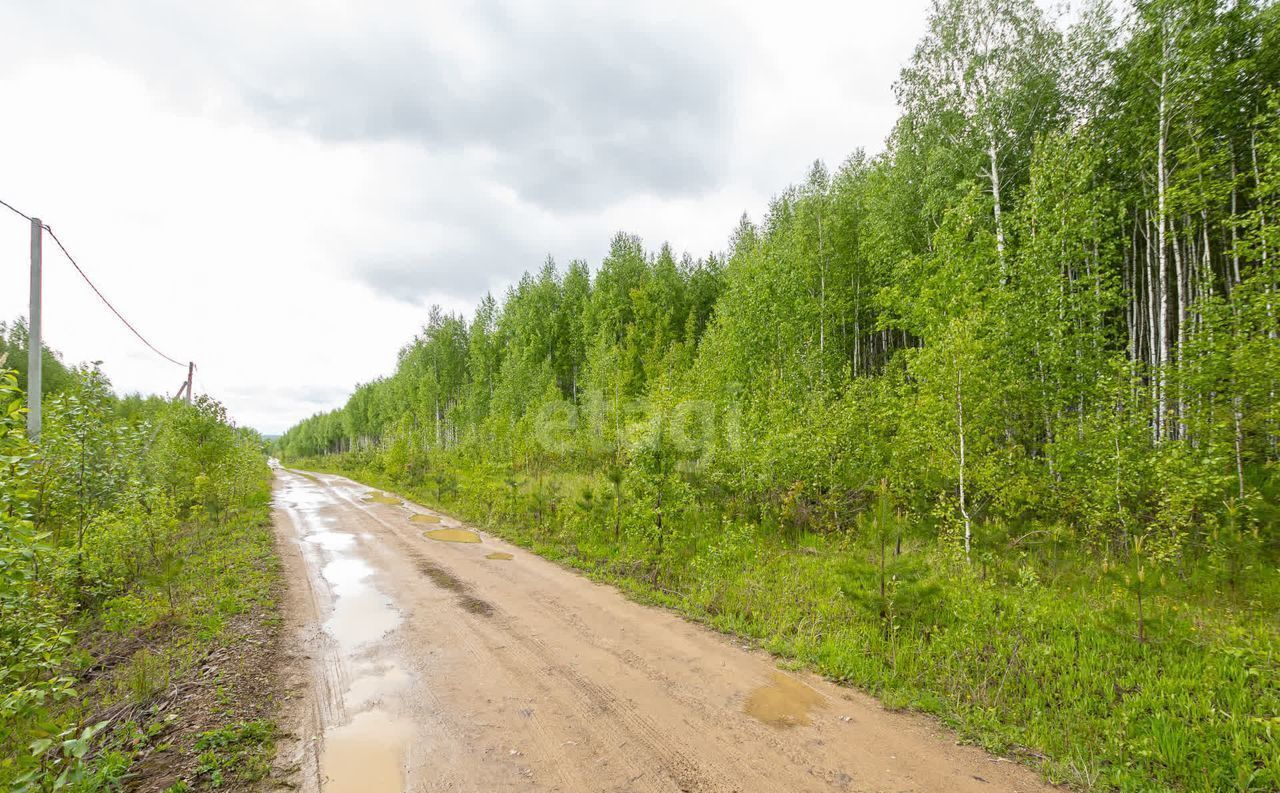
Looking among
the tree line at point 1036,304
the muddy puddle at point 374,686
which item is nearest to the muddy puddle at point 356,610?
the muddy puddle at point 374,686

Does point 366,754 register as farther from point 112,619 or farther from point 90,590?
point 90,590

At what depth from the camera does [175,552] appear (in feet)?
38.6

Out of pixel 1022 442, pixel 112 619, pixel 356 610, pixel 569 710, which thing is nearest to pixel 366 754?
pixel 569 710

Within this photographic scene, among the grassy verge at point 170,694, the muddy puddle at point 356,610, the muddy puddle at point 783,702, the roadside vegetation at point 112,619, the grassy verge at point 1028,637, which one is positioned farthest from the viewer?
the muddy puddle at point 356,610

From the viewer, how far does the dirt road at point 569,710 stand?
4.20 m

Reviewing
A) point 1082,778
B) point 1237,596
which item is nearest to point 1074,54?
point 1237,596

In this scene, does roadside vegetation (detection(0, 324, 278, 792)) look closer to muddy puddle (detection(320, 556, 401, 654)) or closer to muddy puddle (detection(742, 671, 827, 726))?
muddy puddle (detection(320, 556, 401, 654))

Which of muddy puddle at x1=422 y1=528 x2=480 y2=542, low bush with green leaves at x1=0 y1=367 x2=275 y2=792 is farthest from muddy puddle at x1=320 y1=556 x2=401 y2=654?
muddy puddle at x1=422 y1=528 x2=480 y2=542

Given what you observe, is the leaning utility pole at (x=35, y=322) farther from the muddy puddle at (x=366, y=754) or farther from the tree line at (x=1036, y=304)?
the tree line at (x=1036, y=304)

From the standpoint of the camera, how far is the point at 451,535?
48.2ft

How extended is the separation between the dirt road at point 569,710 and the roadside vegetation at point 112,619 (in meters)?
0.80

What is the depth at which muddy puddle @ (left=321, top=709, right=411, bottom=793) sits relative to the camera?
4.05m

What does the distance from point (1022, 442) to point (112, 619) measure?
19.4m

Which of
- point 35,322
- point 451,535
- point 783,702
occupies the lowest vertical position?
point 451,535
